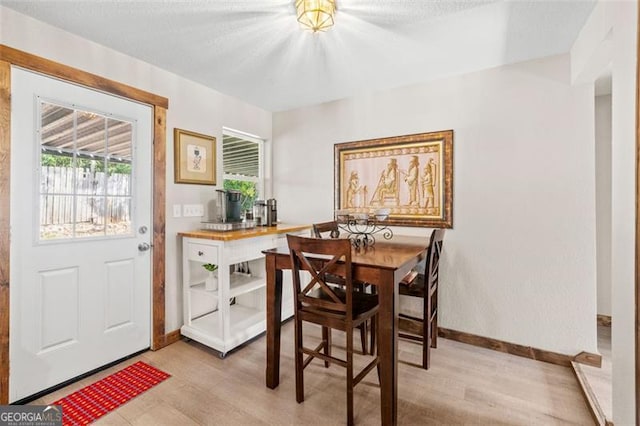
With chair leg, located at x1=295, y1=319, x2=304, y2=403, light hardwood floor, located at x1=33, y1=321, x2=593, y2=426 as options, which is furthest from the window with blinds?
chair leg, located at x1=295, y1=319, x2=304, y2=403

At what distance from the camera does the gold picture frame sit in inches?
103

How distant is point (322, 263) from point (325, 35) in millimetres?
1545

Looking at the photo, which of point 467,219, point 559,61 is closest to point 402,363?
point 467,219

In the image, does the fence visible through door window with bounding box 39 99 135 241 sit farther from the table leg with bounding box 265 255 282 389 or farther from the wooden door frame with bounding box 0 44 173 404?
the table leg with bounding box 265 255 282 389

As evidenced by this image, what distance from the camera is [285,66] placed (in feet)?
8.00

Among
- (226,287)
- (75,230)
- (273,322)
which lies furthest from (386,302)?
(75,230)

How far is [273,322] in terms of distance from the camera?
1926 millimetres

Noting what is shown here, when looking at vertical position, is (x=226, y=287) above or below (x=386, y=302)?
below

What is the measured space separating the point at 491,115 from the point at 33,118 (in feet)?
10.9

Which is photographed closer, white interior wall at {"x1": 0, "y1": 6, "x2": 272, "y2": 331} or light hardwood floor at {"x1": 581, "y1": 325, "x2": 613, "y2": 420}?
light hardwood floor at {"x1": 581, "y1": 325, "x2": 613, "y2": 420}

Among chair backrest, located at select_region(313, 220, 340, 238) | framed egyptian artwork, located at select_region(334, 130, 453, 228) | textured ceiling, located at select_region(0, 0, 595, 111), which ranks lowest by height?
chair backrest, located at select_region(313, 220, 340, 238)

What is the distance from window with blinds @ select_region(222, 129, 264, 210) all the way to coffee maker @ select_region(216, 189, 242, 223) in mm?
455

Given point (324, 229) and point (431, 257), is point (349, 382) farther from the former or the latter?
point (324, 229)

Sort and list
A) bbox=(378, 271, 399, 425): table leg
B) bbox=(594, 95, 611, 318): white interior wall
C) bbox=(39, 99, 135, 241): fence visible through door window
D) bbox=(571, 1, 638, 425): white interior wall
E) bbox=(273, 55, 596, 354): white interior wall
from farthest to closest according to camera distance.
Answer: bbox=(594, 95, 611, 318): white interior wall → bbox=(273, 55, 596, 354): white interior wall → bbox=(39, 99, 135, 241): fence visible through door window → bbox=(378, 271, 399, 425): table leg → bbox=(571, 1, 638, 425): white interior wall
